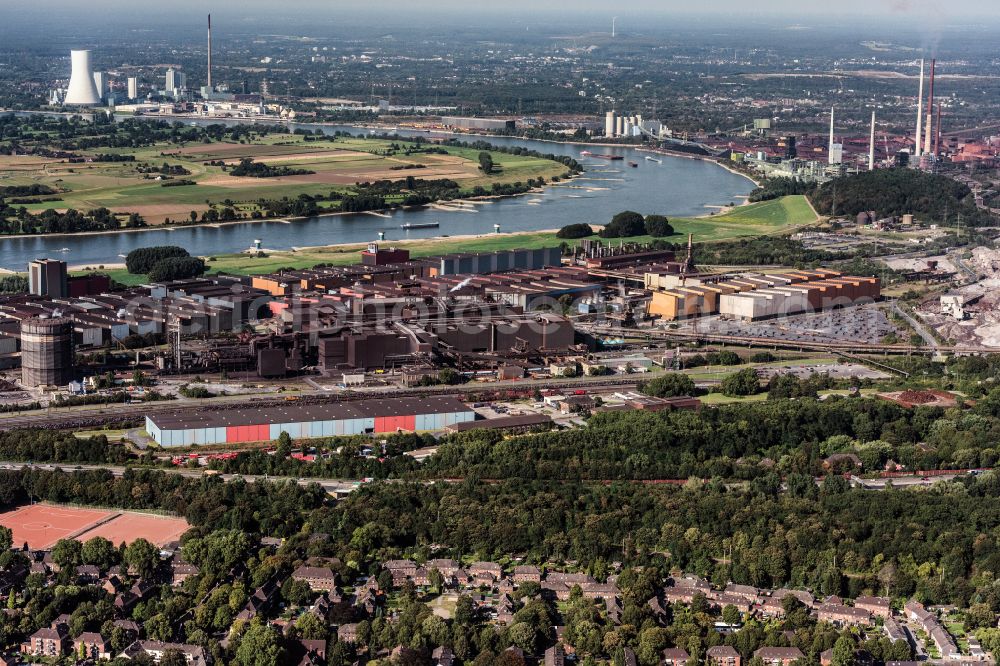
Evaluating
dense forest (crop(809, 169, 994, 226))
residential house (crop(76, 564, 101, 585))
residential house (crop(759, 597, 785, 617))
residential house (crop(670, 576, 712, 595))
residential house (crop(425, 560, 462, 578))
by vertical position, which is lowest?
residential house (crop(759, 597, 785, 617))

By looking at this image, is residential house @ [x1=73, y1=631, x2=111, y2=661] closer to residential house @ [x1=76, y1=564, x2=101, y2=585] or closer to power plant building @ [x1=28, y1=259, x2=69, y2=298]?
residential house @ [x1=76, y1=564, x2=101, y2=585]

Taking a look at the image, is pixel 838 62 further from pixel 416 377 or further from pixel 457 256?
pixel 416 377

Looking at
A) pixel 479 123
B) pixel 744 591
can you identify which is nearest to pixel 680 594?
pixel 744 591

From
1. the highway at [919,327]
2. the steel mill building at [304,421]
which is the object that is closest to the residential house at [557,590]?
the steel mill building at [304,421]

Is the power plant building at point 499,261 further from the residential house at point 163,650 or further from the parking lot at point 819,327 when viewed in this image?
the residential house at point 163,650

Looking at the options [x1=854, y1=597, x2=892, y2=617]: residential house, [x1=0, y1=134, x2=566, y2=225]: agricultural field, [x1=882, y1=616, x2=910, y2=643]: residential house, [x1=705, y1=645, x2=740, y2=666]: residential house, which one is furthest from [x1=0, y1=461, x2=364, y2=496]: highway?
[x1=0, y1=134, x2=566, y2=225]: agricultural field

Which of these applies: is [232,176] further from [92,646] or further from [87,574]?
[92,646]

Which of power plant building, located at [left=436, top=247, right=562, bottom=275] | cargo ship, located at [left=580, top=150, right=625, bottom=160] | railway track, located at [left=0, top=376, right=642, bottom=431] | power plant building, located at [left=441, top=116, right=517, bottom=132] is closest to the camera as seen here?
railway track, located at [left=0, top=376, right=642, bottom=431]
